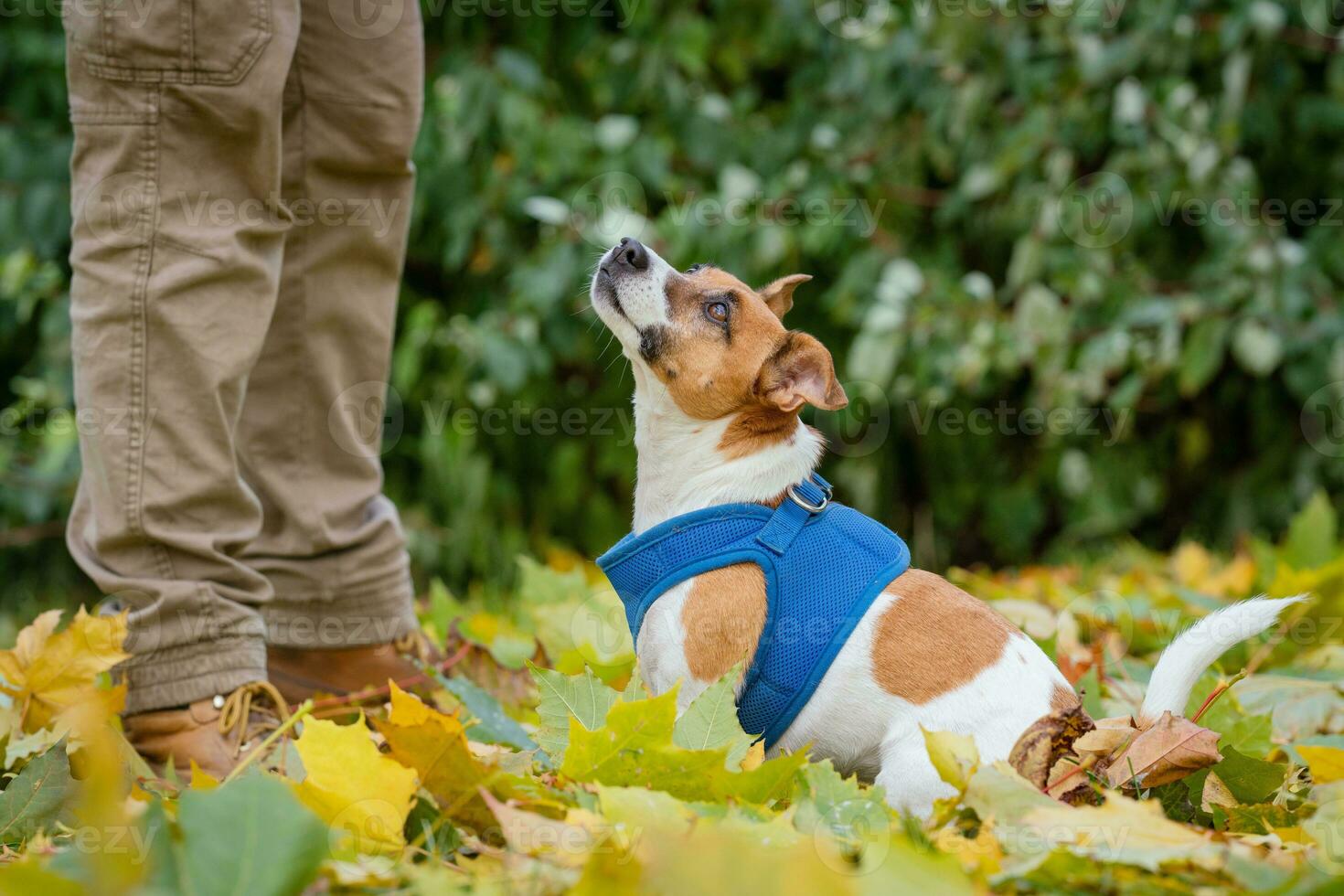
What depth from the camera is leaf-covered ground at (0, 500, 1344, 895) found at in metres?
0.98

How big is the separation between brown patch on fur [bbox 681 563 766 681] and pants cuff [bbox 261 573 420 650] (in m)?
0.84

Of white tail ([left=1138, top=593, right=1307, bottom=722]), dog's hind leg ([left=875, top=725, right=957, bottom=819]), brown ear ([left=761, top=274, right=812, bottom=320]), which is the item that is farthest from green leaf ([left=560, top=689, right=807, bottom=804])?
brown ear ([left=761, top=274, right=812, bottom=320])

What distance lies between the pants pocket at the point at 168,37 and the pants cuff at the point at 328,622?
0.97 metres

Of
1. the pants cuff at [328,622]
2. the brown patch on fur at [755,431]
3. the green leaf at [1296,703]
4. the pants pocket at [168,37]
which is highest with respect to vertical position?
the pants pocket at [168,37]

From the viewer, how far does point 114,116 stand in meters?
1.94

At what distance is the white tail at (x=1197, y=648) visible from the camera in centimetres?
163


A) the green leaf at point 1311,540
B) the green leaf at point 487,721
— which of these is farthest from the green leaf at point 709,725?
the green leaf at point 1311,540

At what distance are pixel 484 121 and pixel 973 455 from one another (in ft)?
6.67

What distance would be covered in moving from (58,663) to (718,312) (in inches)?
46.0

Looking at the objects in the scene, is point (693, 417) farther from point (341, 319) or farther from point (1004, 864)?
point (1004, 864)

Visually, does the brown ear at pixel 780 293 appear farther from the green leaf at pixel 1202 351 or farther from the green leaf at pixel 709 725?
the green leaf at pixel 1202 351

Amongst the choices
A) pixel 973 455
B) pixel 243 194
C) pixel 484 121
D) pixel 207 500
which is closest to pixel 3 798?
pixel 207 500

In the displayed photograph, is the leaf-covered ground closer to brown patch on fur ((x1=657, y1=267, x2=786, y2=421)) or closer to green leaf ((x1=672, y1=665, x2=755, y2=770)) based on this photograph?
green leaf ((x1=672, y1=665, x2=755, y2=770))

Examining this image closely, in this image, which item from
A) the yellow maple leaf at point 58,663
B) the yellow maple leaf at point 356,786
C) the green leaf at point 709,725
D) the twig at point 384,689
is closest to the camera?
the yellow maple leaf at point 356,786
